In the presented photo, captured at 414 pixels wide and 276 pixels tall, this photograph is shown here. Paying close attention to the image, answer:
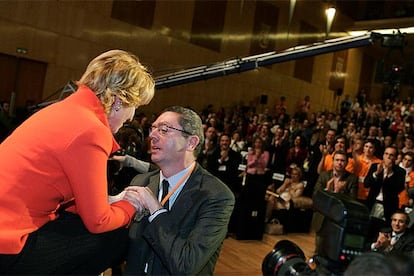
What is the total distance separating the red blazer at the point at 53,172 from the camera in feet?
3.83

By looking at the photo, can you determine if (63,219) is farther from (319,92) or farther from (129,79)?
(319,92)

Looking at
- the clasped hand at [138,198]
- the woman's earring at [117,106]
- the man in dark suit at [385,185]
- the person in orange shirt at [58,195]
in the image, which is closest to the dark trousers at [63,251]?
the person in orange shirt at [58,195]

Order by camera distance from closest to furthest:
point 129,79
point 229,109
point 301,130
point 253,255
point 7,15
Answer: point 129,79 < point 253,255 < point 301,130 < point 7,15 < point 229,109

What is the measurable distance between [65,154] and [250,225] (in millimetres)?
4466

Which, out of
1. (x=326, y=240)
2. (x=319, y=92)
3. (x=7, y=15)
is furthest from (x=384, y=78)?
(x=319, y=92)

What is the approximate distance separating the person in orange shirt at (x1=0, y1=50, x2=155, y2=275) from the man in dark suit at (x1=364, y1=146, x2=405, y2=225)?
12.6 ft

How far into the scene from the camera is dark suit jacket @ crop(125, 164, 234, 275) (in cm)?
148

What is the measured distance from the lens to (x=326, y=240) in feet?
3.28

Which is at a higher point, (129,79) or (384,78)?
(384,78)

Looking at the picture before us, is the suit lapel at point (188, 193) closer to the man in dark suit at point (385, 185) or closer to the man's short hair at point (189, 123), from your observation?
the man's short hair at point (189, 123)

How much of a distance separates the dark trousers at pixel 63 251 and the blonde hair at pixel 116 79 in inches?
14.2

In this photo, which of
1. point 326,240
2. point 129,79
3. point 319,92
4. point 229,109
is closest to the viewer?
point 326,240

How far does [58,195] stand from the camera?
122 centimetres

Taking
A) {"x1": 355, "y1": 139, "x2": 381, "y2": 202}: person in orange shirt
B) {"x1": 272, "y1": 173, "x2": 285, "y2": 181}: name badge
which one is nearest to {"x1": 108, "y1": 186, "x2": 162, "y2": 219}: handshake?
{"x1": 355, "y1": 139, "x2": 381, "y2": 202}: person in orange shirt
